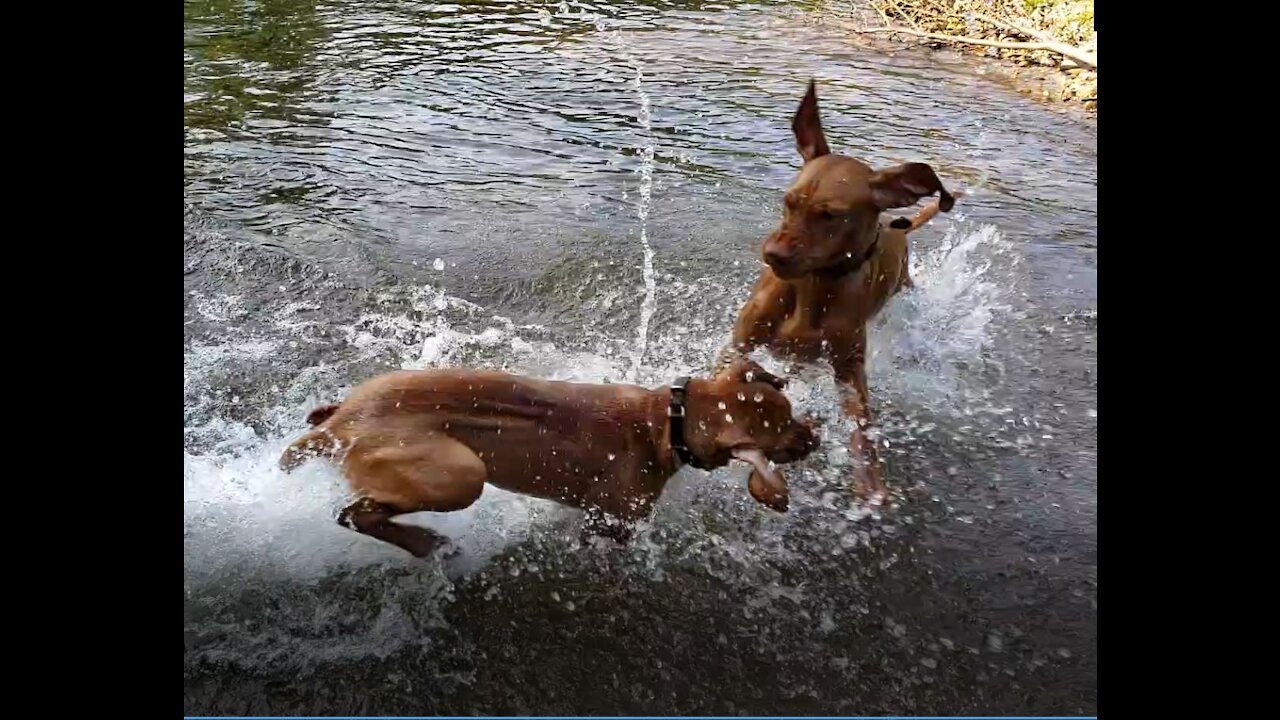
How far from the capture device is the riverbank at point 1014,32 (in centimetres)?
1041

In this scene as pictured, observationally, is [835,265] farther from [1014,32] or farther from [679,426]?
[1014,32]

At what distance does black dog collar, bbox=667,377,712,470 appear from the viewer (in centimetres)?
402

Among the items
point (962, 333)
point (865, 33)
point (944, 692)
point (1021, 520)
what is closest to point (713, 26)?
point (865, 33)

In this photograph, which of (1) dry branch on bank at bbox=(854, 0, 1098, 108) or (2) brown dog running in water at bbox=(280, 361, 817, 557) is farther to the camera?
(1) dry branch on bank at bbox=(854, 0, 1098, 108)

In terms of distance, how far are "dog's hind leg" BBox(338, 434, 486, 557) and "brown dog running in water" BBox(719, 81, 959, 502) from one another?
169cm

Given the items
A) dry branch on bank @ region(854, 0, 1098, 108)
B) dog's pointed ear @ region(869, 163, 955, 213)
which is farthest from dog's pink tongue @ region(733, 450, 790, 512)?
dry branch on bank @ region(854, 0, 1098, 108)

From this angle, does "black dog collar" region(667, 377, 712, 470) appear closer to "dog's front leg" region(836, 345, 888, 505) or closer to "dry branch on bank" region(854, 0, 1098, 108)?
"dog's front leg" region(836, 345, 888, 505)

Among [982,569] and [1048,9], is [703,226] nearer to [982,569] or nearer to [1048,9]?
[982,569]

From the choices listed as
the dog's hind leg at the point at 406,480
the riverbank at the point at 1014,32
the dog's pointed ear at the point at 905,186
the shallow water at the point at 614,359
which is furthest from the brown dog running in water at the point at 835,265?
the riverbank at the point at 1014,32

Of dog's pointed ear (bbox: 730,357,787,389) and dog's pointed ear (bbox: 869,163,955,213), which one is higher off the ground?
dog's pointed ear (bbox: 869,163,955,213)

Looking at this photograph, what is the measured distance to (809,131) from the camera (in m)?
4.81

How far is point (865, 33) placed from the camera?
12.1 metres

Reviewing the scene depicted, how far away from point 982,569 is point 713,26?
9.68 metres

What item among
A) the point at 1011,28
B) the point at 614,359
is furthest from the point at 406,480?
the point at 1011,28
